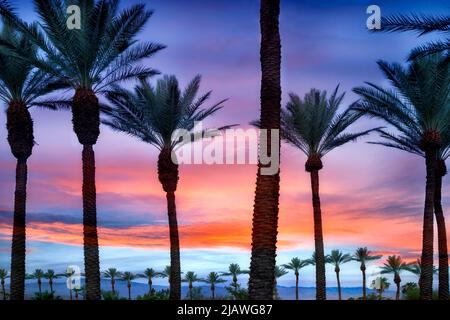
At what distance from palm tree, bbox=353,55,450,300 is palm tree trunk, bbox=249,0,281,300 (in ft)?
40.8

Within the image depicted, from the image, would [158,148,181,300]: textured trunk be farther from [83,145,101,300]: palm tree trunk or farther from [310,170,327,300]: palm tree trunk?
[310,170,327,300]: palm tree trunk

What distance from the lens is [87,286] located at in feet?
69.4

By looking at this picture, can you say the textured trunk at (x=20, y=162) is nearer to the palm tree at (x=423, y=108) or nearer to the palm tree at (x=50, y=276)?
the palm tree at (x=423, y=108)

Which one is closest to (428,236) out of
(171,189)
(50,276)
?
(171,189)

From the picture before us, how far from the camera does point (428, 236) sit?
1011 inches

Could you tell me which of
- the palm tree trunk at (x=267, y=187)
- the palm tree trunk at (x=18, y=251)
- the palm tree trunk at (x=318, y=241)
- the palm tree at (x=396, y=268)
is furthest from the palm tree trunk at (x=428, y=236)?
the palm tree at (x=396, y=268)

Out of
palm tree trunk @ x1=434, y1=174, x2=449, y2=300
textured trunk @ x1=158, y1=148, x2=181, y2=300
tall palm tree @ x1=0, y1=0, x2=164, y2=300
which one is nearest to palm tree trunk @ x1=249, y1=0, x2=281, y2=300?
tall palm tree @ x1=0, y1=0, x2=164, y2=300

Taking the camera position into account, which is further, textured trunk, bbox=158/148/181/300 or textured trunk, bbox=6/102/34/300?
textured trunk, bbox=158/148/181/300

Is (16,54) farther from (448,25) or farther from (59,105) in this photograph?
(448,25)

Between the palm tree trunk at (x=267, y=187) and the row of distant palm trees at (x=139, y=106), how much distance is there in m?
0.09

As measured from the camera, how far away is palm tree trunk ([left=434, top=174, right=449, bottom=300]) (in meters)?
28.2

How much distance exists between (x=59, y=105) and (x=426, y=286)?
18.8 metres

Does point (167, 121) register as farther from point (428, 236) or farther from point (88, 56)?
point (428, 236)

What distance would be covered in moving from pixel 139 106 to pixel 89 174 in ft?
21.9
